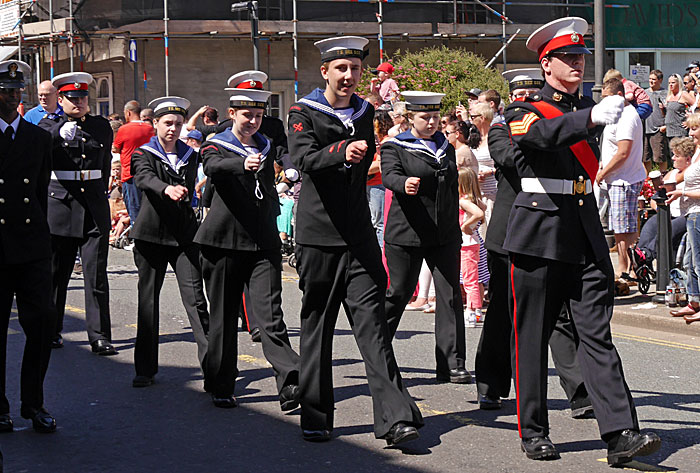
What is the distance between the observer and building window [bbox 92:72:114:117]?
94.5 feet

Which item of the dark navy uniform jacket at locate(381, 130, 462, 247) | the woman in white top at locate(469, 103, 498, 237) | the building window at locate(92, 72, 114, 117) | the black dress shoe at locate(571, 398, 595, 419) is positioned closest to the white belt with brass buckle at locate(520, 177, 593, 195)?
the black dress shoe at locate(571, 398, 595, 419)

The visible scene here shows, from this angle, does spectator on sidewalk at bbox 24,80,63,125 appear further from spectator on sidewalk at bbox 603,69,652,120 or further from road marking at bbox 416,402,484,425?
spectator on sidewalk at bbox 603,69,652,120

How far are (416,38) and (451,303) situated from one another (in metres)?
22.6

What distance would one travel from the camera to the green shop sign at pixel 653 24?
3138 centimetres

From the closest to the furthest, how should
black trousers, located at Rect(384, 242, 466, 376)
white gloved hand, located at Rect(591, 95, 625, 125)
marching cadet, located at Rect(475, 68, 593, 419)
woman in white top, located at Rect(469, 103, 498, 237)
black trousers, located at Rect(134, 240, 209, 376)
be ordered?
white gloved hand, located at Rect(591, 95, 625, 125) → marching cadet, located at Rect(475, 68, 593, 419) → black trousers, located at Rect(384, 242, 466, 376) → black trousers, located at Rect(134, 240, 209, 376) → woman in white top, located at Rect(469, 103, 498, 237)

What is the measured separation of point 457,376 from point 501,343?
99 centimetres

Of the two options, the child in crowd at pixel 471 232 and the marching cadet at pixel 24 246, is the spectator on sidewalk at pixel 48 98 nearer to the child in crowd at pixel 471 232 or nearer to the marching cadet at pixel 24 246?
the marching cadet at pixel 24 246

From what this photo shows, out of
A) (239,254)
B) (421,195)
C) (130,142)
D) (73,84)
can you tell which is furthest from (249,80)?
(130,142)

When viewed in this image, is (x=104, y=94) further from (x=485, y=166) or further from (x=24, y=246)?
(x=24, y=246)

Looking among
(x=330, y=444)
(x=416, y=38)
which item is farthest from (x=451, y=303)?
(x=416, y=38)

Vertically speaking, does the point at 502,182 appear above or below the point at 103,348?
above

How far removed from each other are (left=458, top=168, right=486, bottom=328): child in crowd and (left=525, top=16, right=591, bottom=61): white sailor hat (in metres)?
4.86

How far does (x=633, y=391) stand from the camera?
7.81 m

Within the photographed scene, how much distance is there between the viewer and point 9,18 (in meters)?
29.6
